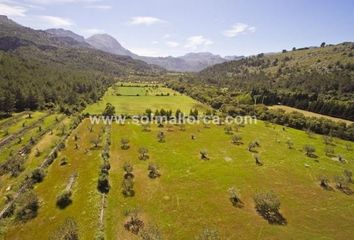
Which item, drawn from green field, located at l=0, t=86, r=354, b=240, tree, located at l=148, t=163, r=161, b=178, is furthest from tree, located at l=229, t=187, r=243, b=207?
tree, located at l=148, t=163, r=161, b=178

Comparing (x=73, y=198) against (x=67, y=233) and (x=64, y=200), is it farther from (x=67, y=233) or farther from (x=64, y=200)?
(x=67, y=233)

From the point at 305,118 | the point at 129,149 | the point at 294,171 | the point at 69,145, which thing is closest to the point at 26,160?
the point at 69,145

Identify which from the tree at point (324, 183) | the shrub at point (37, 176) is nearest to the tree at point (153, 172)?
the shrub at point (37, 176)

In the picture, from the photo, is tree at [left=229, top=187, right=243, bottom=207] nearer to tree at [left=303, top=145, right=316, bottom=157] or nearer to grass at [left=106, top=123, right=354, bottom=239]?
grass at [left=106, top=123, right=354, bottom=239]

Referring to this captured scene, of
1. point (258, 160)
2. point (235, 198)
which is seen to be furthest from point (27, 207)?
point (258, 160)

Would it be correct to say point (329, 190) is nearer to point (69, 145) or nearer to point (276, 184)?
point (276, 184)

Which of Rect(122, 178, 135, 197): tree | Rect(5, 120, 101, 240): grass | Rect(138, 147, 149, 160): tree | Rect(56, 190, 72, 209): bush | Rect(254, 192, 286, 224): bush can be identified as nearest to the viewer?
Rect(5, 120, 101, 240): grass
